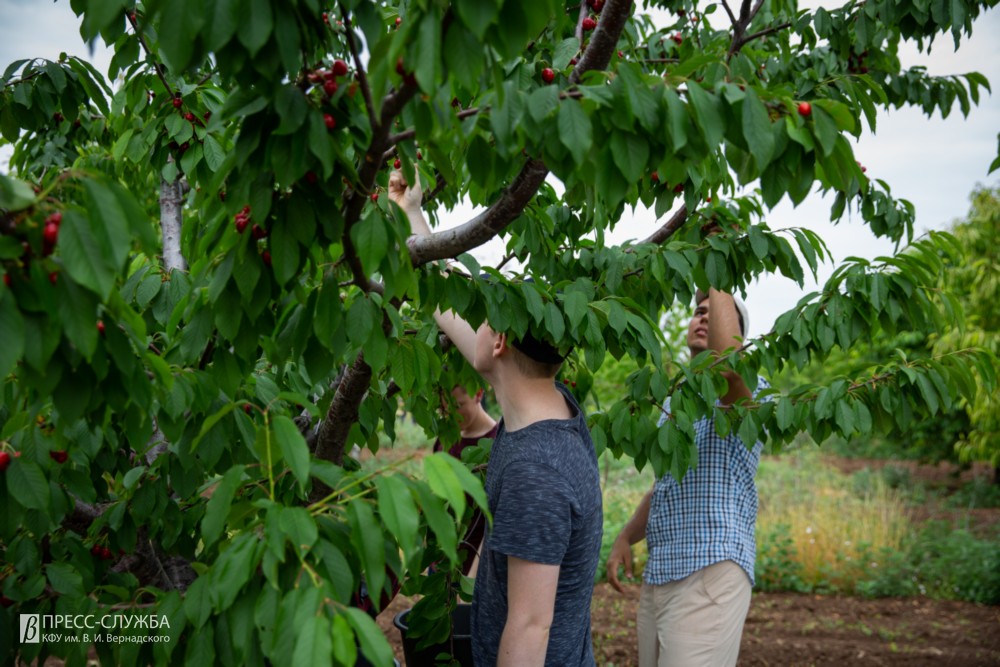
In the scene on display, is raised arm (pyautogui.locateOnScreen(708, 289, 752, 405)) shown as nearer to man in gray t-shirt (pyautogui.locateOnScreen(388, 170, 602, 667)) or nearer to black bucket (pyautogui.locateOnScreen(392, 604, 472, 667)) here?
man in gray t-shirt (pyautogui.locateOnScreen(388, 170, 602, 667))

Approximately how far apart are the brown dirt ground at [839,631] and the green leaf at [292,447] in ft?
15.7

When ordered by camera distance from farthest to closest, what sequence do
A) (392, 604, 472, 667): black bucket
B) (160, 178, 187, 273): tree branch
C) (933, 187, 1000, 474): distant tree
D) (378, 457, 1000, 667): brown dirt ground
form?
(933, 187, 1000, 474): distant tree → (378, 457, 1000, 667): brown dirt ground → (160, 178, 187, 273): tree branch → (392, 604, 472, 667): black bucket

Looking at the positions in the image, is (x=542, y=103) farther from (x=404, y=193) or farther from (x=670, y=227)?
(x=670, y=227)

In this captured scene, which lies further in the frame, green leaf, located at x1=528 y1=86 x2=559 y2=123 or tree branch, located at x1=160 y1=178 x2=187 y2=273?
tree branch, located at x1=160 y1=178 x2=187 y2=273

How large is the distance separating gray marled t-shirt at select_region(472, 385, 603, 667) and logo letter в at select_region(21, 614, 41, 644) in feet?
3.47

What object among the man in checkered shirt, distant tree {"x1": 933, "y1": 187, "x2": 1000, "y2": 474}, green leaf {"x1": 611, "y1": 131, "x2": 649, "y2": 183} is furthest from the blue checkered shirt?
distant tree {"x1": 933, "y1": 187, "x2": 1000, "y2": 474}

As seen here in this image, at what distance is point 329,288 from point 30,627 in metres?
1.09

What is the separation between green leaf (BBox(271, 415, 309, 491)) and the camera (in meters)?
1.33

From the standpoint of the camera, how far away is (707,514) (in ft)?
10.3

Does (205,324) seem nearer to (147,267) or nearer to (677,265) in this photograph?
(147,267)

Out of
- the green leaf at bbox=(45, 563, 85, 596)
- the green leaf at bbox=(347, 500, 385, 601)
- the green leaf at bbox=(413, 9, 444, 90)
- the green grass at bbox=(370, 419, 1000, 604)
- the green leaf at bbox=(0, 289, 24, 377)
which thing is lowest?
the green grass at bbox=(370, 419, 1000, 604)

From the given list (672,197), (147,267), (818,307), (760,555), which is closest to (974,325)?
(760,555)

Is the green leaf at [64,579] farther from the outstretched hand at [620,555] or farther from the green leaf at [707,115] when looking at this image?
the outstretched hand at [620,555]

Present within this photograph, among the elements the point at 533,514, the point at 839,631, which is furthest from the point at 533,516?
the point at 839,631
